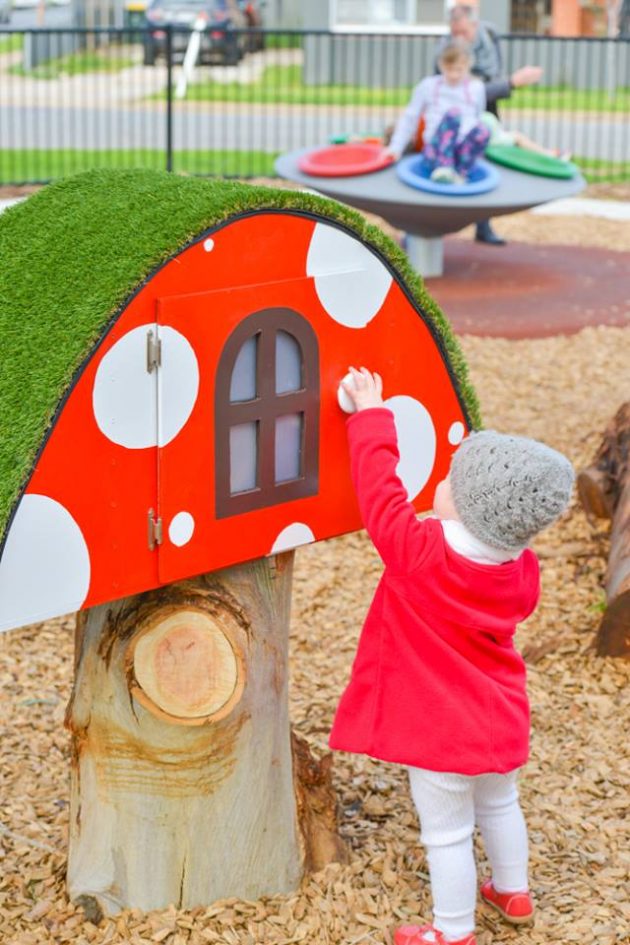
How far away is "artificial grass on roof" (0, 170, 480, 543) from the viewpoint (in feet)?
7.72

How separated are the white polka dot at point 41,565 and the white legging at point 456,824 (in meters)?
0.82

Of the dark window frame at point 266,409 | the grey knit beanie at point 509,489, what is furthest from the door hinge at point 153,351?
the grey knit beanie at point 509,489

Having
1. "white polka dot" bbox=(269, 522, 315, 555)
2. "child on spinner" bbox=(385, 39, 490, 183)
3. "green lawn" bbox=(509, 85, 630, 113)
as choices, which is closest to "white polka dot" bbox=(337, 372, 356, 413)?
"white polka dot" bbox=(269, 522, 315, 555)

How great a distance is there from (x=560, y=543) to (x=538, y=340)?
321 centimetres

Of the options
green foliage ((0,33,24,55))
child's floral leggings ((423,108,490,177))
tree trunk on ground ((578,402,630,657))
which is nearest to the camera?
tree trunk on ground ((578,402,630,657))

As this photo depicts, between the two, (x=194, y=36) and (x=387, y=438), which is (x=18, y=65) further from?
(x=387, y=438)

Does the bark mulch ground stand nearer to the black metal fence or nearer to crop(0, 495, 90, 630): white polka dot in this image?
crop(0, 495, 90, 630): white polka dot

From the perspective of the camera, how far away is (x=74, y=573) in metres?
2.44

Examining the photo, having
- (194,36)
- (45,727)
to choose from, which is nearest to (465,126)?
(45,727)

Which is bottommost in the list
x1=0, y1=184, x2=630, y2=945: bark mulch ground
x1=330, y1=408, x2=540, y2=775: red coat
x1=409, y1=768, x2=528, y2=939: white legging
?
x1=0, y1=184, x2=630, y2=945: bark mulch ground

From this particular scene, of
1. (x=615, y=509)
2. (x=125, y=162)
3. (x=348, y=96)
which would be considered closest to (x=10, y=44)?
(x=348, y=96)

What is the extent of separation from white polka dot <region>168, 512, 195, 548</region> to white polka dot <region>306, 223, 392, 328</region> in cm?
47

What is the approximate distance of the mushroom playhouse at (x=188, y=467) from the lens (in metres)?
2.40

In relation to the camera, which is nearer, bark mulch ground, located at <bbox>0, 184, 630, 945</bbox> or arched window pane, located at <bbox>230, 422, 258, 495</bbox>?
arched window pane, located at <bbox>230, 422, 258, 495</bbox>
